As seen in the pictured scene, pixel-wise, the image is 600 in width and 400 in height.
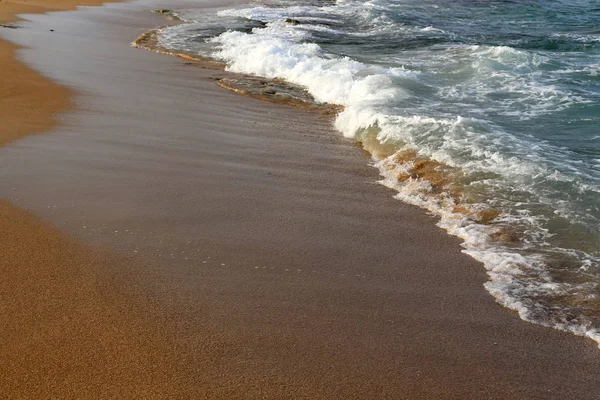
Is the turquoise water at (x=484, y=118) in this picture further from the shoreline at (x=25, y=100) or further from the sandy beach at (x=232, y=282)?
the shoreline at (x=25, y=100)

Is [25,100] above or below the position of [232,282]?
above

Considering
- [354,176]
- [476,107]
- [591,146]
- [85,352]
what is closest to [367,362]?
[85,352]

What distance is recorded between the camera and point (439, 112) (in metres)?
9.84

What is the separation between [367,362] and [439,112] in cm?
662

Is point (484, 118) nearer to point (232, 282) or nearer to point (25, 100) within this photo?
point (232, 282)

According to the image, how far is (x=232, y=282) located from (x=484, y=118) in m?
6.19

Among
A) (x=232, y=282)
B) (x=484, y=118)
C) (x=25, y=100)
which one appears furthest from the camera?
(x=484, y=118)

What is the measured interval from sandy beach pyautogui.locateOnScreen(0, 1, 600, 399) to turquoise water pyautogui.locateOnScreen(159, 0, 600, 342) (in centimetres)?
40

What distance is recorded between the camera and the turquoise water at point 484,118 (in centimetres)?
530

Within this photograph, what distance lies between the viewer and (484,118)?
31.8 feet

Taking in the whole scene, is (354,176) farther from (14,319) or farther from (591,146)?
(14,319)

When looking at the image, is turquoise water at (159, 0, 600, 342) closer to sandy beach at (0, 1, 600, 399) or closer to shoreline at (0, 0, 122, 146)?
sandy beach at (0, 1, 600, 399)

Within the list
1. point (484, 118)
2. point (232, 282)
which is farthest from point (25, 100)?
point (484, 118)

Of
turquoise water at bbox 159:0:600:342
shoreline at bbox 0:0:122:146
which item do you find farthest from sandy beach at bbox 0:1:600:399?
turquoise water at bbox 159:0:600:342
